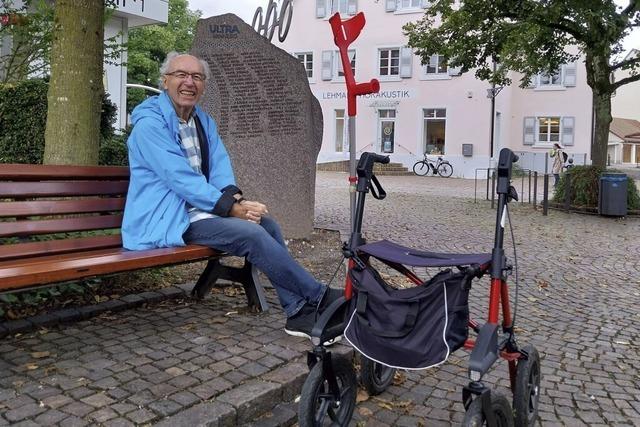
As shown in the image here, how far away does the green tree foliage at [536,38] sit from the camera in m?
12.5

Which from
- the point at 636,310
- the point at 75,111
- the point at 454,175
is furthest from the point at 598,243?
the point at 454,175

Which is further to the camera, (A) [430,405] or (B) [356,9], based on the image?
(B) [356,9]

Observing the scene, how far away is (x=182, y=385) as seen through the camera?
10.5 feet

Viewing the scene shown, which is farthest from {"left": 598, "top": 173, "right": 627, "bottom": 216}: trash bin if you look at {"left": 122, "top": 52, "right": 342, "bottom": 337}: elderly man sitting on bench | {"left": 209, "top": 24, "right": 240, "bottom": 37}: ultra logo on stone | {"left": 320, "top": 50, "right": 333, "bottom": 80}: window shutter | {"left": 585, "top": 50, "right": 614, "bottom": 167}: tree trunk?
{"left": 320, "top": 50, "right": 333, "bottom": 80}: window shutter

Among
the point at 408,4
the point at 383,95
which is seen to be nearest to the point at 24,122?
the point at 383,95

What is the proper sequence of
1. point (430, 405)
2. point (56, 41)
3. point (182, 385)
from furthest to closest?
point (56, 41) < point (430, 405) < point (182, 385)

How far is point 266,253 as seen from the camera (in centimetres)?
393

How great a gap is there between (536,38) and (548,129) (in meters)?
21.3

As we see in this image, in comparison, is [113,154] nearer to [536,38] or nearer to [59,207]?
[59,207]

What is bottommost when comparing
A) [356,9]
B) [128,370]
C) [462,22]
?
[128,370]

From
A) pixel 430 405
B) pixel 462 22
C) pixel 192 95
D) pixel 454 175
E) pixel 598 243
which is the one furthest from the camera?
pixel 454 175

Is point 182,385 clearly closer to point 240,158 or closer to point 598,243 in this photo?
point 240,158

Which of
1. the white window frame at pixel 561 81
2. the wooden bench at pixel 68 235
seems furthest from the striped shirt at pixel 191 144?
the white window frame at pixel 561 81

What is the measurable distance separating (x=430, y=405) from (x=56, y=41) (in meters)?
3.77
